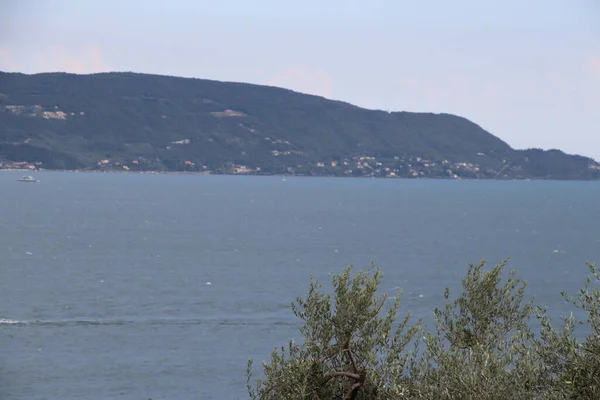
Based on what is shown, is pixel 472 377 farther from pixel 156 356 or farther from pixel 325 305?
pixel 156 356

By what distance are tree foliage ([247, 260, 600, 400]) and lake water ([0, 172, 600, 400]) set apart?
3354 centimetres

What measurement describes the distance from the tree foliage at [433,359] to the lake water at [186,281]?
33543 millimetres

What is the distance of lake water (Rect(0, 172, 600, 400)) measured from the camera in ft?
205

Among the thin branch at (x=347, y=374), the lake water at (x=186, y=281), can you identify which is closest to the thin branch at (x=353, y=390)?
the thin branch at (x=347, y=374)

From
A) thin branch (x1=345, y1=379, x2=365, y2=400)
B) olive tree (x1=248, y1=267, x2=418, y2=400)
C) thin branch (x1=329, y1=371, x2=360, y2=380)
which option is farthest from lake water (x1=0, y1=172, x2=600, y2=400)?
thin branch (x1=329, y1=371, x2=360, y2=380)

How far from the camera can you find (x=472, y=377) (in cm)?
1981

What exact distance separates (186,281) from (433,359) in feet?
261

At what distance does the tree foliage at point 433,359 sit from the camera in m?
20.2

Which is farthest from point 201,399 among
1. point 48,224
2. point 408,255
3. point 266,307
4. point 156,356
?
point 48,224

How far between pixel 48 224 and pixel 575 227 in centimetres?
11421

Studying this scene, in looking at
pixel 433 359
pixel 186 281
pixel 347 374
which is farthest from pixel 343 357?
pixel 186 281

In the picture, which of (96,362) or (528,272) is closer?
(96,362)

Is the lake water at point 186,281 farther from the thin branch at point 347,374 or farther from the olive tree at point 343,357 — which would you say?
the thin branch at point 347,374

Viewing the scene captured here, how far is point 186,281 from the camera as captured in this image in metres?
101
